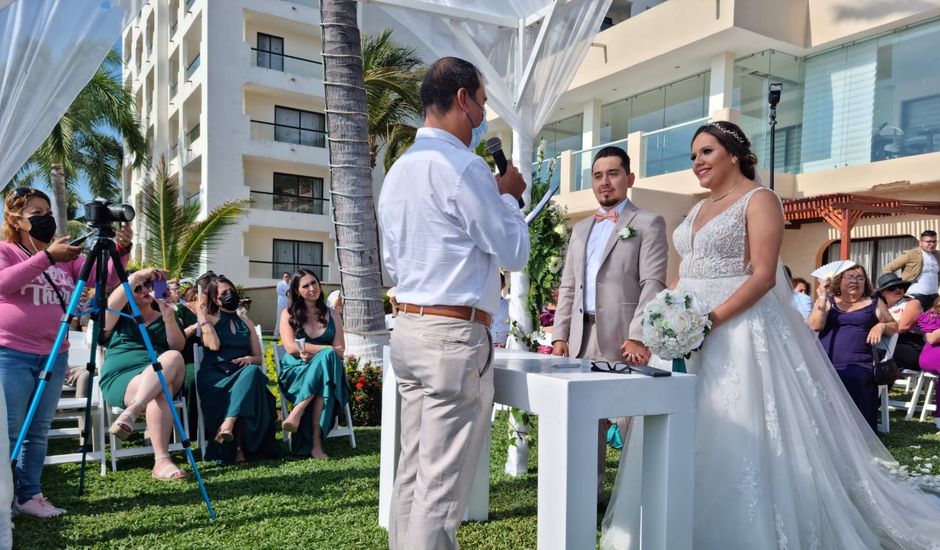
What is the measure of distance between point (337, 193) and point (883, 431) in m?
6.10

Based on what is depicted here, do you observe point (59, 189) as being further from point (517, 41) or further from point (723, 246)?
point (723, 246)

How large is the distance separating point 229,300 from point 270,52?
873 inches

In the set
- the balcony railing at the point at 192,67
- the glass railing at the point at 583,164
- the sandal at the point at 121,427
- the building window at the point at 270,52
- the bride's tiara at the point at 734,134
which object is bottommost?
the sandal at the point at 121,427

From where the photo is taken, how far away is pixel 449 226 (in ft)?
8.18

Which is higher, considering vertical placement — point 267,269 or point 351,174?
point 351,174

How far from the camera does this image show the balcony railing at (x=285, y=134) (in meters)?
25.6

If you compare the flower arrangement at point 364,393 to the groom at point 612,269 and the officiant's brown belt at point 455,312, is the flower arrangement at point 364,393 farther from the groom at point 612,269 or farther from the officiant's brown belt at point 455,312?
the officiant's brown belt at point 455,312

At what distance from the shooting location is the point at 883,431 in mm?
6695

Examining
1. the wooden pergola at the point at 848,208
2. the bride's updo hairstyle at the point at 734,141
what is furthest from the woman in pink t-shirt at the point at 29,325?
the wooden pergola at the point at 848,208

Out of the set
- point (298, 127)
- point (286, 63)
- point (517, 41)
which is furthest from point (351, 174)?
point (286, 63)

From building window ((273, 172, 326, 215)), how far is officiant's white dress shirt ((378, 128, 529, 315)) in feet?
80.4

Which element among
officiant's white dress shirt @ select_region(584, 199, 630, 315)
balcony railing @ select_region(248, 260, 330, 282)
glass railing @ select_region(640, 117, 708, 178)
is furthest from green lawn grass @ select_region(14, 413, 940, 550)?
balcony railing @ select_region(248, 260, 330, 282)

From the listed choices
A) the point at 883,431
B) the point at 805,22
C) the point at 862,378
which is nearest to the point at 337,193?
the point at 862,378

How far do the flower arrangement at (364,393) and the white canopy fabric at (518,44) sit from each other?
7.46ft
